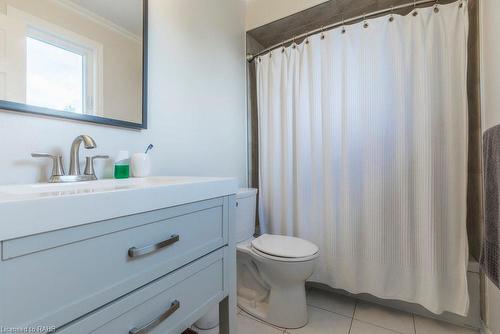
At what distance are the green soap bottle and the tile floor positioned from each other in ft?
3.18

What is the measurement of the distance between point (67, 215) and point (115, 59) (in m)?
0.94

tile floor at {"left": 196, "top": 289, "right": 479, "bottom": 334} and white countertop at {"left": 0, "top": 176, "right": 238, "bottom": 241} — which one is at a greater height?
white countertop at {"left": 0, "top": 176, "right": 238, "bottom": 241}

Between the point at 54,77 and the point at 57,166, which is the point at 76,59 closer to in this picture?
the point at 54,77

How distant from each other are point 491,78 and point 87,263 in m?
1.85

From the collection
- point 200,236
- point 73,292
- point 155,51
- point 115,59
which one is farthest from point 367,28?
point 73,292

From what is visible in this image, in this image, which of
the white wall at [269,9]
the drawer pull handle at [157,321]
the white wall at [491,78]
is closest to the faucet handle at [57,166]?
the drawer pull handle at [157,321]

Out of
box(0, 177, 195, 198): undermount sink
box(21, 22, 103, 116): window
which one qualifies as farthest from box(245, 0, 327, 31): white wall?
box(0, 177, 195, 198): undermount sink

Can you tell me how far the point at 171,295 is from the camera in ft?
2.36

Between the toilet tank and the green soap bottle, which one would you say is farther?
the toilet tank

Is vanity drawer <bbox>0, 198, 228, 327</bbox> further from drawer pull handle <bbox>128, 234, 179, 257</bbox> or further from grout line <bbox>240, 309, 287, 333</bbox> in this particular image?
grout line <bbox>240, 309, 287, 333</bbox>

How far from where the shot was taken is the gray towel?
2.60ft

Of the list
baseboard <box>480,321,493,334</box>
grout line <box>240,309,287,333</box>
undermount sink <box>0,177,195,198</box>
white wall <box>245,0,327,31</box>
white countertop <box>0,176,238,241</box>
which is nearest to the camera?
white countertop <box>0,176,238,241</box>

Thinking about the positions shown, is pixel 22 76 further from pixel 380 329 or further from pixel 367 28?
pixel 380 329

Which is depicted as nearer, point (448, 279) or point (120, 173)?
point (120, 173)
